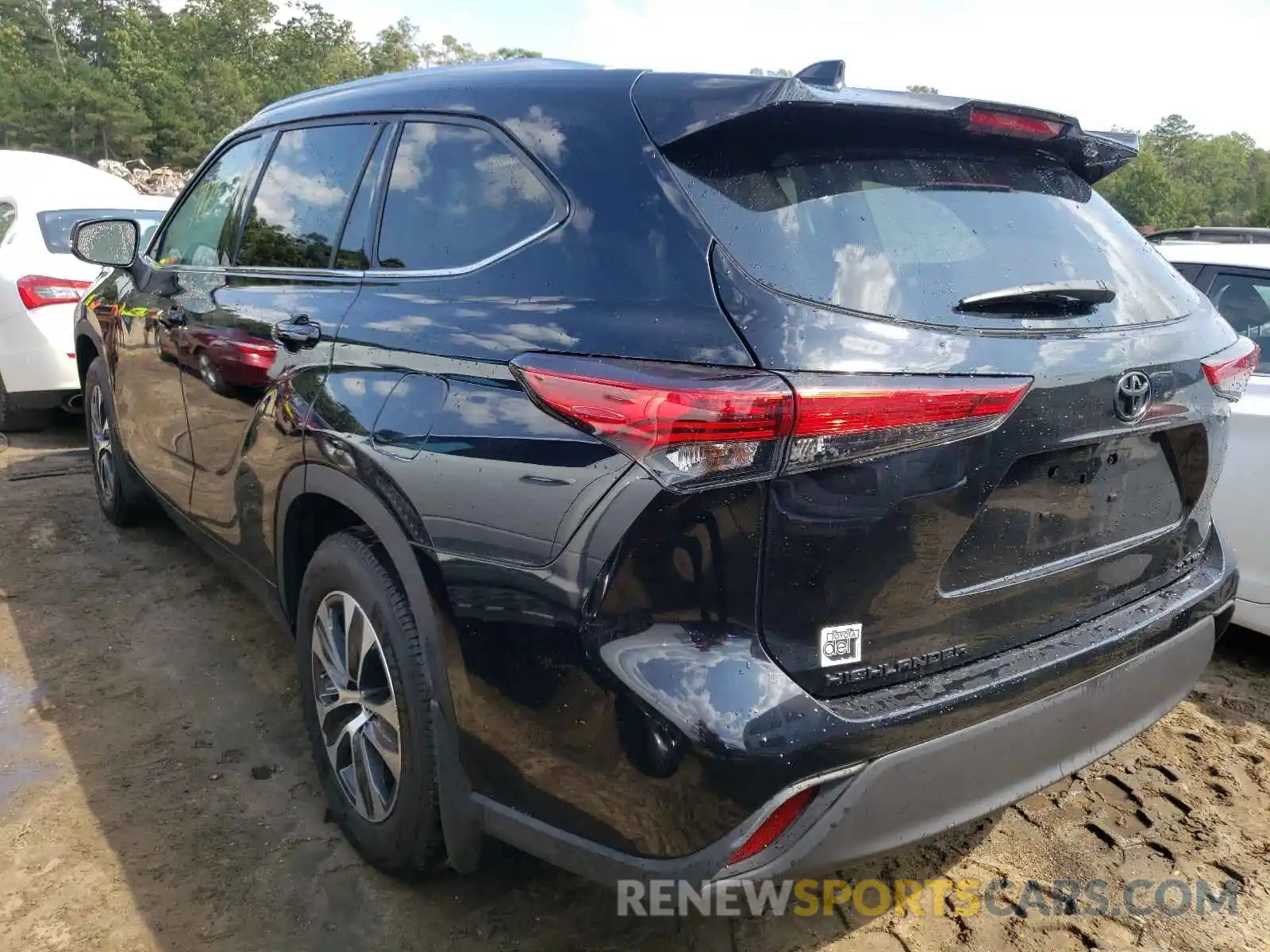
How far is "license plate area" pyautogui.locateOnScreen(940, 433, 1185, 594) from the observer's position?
5.84 feet

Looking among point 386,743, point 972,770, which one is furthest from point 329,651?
point 972,770

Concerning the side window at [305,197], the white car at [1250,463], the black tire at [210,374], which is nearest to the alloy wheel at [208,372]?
the black tire at [210,374]

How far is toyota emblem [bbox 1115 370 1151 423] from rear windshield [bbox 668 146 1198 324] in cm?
14

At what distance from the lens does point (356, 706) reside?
240 centimetres

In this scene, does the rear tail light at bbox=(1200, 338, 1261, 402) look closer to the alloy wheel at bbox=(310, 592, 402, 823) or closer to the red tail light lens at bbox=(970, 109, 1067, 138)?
the red tail light lens at bbox=(970, 109, 1067, 138)

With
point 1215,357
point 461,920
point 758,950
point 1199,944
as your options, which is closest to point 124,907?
point 461,920

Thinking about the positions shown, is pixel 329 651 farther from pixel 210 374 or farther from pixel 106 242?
pixel 106 242

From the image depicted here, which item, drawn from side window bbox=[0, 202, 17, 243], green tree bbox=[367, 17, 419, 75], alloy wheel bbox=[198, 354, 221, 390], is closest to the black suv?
alloy wheel bbox=[198, 354, 221, 390]

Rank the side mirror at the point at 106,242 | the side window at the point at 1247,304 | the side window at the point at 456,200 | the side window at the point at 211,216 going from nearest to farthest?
the side window at the point at 456,200
the side window at the point at 211,216
the side window at the point at 1247,304
the side mirror at the point at 106,242

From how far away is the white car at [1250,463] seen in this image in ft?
11.0

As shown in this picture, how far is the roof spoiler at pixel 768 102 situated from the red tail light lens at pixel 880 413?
520 mm

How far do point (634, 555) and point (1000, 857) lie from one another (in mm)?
1581

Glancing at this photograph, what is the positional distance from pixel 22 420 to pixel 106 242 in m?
3.73

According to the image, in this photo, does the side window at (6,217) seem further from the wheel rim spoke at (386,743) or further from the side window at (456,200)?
the wheel rim spoke at (386,743)
